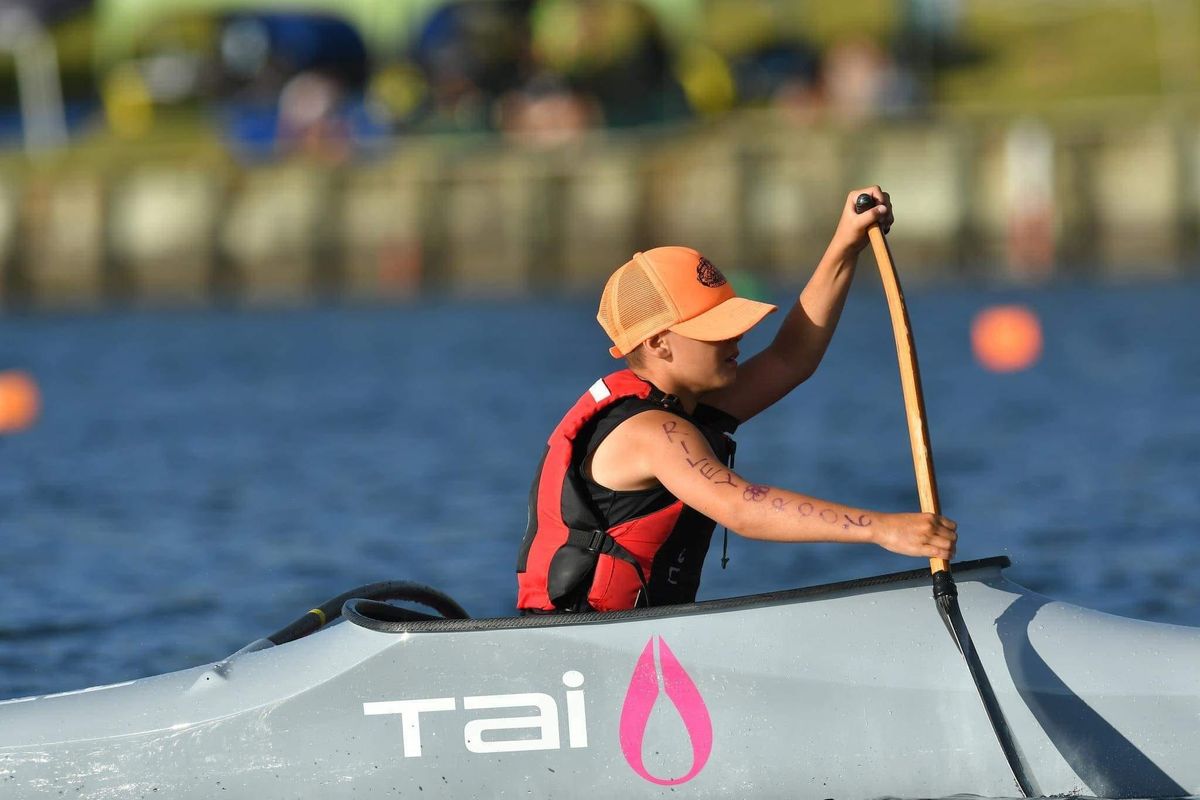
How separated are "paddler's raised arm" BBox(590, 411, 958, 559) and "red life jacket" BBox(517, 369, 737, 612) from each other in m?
0.09

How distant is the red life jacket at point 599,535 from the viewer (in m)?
5.03

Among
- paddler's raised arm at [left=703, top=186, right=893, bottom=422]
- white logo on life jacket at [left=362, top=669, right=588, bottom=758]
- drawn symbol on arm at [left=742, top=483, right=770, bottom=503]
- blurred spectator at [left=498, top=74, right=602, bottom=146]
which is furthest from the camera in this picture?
blurred spectator at [left=498, top=74, right=602, bottom=146]

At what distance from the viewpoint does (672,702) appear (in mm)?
5059

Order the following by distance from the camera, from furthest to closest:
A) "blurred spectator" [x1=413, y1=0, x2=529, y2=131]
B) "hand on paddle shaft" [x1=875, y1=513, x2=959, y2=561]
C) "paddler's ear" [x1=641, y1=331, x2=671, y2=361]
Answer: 1. "blurred spectator" [x1=413, y1=0, x2=529, y2=131]
2. "paddler's ear" [x1=641, y1=331, x2=671, y2=361]
3. "hand on paddle shaft" [x1=875, y1=513, x2=959, y2=561]

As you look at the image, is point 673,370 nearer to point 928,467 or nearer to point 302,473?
point 928,467

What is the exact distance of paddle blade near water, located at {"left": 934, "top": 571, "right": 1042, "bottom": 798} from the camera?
4.90 meters

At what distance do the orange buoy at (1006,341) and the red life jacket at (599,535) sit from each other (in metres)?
14.5

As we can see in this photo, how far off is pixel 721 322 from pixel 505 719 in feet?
3.95

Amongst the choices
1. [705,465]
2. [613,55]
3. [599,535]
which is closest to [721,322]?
[705,465]

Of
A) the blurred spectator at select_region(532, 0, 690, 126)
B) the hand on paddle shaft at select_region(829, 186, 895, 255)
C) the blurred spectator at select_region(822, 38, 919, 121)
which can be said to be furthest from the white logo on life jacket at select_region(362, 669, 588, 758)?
the blurred spectator at select_region(532, 0, 690, 126)

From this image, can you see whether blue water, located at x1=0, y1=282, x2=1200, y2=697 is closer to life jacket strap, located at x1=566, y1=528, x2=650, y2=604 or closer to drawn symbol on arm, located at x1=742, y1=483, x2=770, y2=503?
life jacket strap, located at x1=566, y1=528, x2=650, y2=604

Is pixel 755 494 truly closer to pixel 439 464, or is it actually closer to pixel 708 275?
pixel 708 275

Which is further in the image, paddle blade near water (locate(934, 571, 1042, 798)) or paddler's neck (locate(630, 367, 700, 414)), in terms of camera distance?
paddler's neck (locate(630, 367, 700, 414))

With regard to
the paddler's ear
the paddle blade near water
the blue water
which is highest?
the blue water
